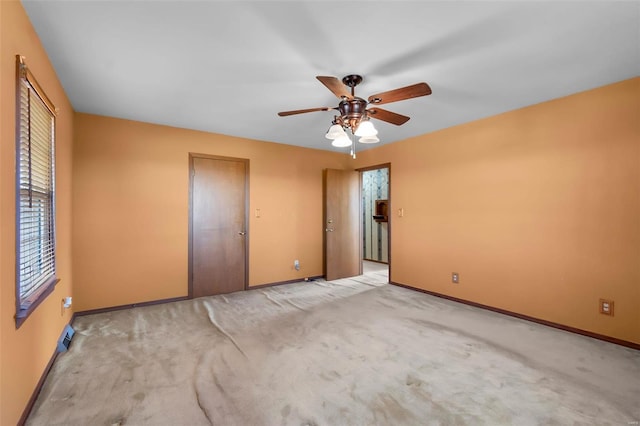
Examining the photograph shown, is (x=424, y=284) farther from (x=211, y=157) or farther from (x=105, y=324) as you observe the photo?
(x=105, y=324)

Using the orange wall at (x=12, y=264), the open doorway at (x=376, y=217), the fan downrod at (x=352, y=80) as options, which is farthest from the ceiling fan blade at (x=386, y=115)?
the open doorway at (x=376, y=217)

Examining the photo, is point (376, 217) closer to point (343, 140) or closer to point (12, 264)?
point (343, 140)

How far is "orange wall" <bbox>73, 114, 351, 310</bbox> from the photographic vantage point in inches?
134

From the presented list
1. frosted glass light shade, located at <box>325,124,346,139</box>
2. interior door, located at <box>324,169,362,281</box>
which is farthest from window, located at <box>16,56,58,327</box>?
interior door, located at <box>324,169,362,281</box>

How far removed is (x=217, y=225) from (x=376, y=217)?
4064mm

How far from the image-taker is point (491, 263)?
3537mm

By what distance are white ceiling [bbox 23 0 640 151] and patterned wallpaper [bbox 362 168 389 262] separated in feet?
13.2

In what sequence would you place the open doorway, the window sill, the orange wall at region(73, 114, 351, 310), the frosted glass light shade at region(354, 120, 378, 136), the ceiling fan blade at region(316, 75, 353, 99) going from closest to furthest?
1. the window sill
2. the ceiling fan blade at region(316, 75, 353, 99)
3. the frosted glass light shade at region(354, 120, 378, 136)
4. the orange wall at region(73, 114, 351, 310)
5. the open doorway

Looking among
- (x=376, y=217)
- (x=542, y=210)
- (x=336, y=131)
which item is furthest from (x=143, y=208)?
(x=376, y=217)

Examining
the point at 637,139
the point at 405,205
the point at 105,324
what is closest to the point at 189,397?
the point at 105,324

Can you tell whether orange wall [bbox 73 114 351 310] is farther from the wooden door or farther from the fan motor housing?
the fan motor housing

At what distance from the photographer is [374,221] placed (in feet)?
24.1

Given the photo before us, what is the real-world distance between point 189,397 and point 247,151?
3396mm

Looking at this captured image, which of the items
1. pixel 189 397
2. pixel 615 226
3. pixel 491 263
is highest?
pixel 615 226
